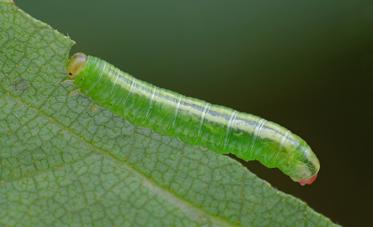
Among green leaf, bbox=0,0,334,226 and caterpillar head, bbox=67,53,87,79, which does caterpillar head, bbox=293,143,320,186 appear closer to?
green leaf, bbox=0,0,334,226

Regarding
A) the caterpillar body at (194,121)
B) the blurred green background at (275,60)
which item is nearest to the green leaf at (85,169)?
the caterpillar body at (194,121)

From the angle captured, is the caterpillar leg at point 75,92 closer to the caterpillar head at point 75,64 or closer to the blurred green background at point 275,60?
the caterpillar head at point 75,64

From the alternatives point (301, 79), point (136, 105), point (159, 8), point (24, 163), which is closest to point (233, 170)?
point (136, 105)

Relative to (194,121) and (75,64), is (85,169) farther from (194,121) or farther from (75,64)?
(194,121)

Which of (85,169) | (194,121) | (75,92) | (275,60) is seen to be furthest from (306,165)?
(275,60)

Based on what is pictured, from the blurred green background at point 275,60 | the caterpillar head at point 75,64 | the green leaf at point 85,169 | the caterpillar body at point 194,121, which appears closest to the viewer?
the green leaf at point 85,169

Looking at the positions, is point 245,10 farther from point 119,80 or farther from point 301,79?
point 119,80
